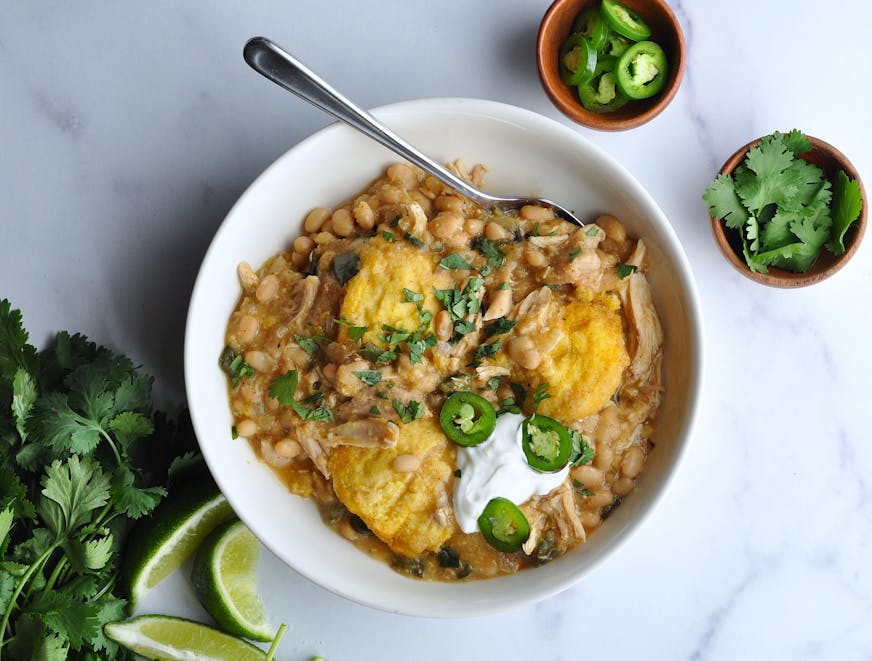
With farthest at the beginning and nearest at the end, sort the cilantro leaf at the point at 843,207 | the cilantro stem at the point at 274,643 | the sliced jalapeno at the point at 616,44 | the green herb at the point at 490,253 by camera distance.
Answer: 1. the cilantro stem at the point at 274,643
2. the sliced jalapeno at the point at 616,44
3. the cilantro leaf at the point at 843,207
4. the green herb at the point at 490,253

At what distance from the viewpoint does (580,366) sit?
4027 millimetres

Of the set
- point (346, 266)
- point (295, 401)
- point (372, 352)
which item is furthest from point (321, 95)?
point (295, 401)

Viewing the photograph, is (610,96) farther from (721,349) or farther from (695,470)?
(695,470)

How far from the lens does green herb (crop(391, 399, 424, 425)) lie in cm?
400

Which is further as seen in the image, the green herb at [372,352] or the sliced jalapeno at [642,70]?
the sliced jalapeno at [642,70]

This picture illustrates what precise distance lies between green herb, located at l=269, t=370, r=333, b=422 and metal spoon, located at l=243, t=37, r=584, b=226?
115cm

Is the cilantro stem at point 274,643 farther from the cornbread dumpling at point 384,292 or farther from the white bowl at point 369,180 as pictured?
the cornbread dumpling at point 384,292

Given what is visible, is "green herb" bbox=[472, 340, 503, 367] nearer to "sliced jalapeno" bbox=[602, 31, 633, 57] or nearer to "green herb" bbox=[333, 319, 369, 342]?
"green herb" bbox=[333, 319, 369, 342]

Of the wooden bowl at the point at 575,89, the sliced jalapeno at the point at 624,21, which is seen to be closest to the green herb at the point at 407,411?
the wooden bowl at the point at 575,89

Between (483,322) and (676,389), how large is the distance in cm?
101

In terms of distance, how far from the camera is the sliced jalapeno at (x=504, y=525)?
157 inches

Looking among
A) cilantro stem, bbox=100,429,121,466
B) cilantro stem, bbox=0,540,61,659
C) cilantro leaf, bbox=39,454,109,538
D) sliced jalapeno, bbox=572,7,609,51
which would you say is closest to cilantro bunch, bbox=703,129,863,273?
sliced jalapeno, bbox=572,7,609,51

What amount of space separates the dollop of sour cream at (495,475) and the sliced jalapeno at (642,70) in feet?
6.06

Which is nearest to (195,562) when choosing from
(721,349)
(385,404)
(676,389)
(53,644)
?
(53,644)
